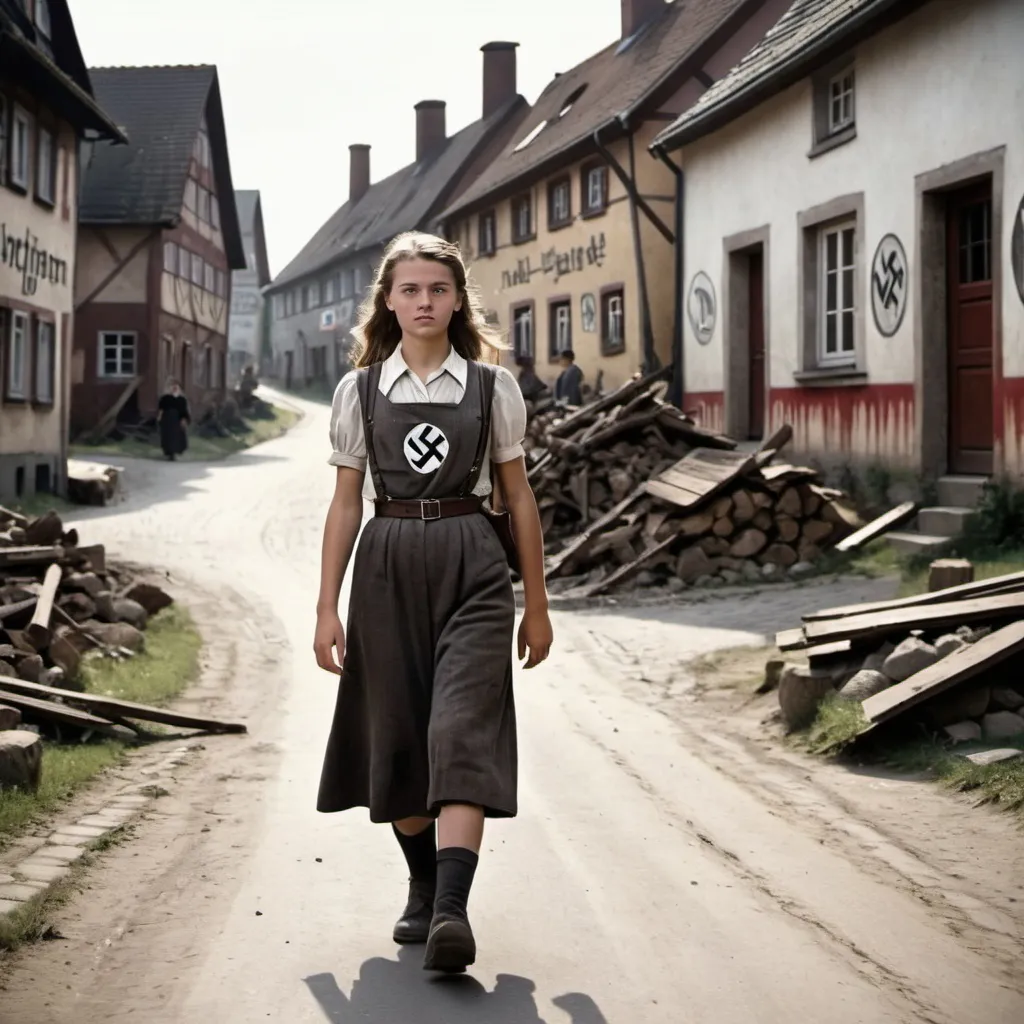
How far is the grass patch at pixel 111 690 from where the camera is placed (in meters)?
5.88

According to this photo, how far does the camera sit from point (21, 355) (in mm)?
22203

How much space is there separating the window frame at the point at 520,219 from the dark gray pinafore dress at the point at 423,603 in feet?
90.9

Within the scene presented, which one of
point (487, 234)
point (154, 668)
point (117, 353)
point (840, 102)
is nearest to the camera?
point (154, 668)

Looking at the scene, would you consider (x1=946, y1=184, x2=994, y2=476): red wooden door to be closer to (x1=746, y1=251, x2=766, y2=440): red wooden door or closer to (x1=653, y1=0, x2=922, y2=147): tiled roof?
(x1=653, y1=0, x2=922, y2=147): tiled roof

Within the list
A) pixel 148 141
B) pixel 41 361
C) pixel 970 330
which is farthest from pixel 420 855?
pixel 148 141

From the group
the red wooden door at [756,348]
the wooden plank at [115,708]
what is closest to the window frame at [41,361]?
the red wooden door at [756,348]

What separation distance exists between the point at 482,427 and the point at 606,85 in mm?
28012

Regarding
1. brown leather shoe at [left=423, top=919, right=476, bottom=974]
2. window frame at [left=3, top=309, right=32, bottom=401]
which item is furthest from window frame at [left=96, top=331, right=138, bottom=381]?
brown leather shoe at [left=423, top=919, right=476, bottom=974]

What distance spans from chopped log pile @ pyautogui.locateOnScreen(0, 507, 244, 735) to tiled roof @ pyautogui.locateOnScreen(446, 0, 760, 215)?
16.2 meters

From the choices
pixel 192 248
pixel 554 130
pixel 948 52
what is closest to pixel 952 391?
pixel 948 52

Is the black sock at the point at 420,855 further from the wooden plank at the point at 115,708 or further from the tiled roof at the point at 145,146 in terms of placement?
the tiled roof at the point at 145,146

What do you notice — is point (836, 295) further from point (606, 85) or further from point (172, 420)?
point (172, 420)

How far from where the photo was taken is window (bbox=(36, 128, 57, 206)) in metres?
22.4

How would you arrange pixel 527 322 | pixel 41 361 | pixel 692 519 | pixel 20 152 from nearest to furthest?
pixel 692 519
pixel 20 152
pixel 41 361
pixel 527 322
